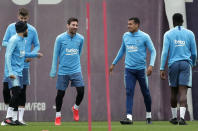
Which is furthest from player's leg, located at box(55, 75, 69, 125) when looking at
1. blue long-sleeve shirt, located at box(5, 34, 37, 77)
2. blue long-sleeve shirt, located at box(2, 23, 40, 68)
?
blue long-sleeve shirt, located at box(5, 34, 37, 77)

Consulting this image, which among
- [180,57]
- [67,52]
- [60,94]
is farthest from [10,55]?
[180,57]

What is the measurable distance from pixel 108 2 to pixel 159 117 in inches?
112

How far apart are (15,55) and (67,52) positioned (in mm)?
1201

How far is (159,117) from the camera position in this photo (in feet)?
52.5

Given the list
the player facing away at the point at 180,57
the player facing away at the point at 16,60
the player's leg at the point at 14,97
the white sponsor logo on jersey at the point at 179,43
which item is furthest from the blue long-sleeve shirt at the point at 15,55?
the white sponsor logo on jersey at the point at 179,43

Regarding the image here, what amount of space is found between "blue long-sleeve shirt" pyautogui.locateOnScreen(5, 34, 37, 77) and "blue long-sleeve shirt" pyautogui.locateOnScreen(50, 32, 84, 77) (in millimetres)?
826

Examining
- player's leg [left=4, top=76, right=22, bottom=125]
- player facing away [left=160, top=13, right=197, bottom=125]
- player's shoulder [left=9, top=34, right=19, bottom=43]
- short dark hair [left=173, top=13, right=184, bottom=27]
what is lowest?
player's leg [left=4, top=76, right=22, bottom=125]

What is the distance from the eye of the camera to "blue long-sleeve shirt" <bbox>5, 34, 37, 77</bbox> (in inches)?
488

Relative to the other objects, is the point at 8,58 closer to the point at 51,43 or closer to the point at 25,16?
the point at 25,16

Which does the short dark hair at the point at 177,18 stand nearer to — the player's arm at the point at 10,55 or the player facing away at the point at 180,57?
the player facing away at the point at 180,57

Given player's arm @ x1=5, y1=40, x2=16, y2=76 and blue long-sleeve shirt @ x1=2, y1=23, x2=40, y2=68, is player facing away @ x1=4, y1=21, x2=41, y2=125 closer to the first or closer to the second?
player's arm @ x1=5, y1=40, x2=16, y2=76

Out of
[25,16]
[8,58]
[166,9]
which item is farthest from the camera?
[166,9]

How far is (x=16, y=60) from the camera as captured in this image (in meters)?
12.6

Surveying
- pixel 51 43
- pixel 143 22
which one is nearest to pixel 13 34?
pixel 51 43
